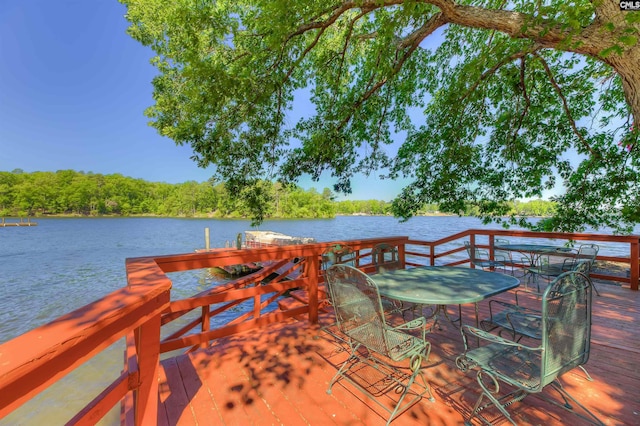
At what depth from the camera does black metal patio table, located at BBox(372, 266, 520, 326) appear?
7.02 ft

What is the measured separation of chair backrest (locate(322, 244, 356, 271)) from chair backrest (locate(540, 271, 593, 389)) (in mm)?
1873

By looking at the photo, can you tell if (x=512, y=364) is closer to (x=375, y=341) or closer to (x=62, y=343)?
(x=375, y=341)

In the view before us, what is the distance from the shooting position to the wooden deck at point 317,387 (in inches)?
72.6

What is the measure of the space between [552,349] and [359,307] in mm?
1141

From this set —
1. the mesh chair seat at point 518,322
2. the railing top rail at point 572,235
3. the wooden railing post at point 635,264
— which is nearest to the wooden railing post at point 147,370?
the mesh chair seat at point 518,322

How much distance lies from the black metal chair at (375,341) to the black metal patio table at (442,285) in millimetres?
251

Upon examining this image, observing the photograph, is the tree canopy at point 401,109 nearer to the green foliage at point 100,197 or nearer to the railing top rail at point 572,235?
the railing top rail at point 572,235

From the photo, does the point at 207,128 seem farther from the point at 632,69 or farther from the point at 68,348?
the point at 632,69

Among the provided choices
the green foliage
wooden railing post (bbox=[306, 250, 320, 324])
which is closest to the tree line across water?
the green foliage

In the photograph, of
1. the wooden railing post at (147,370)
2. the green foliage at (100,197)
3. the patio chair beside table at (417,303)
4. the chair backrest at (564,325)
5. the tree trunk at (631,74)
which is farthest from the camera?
the green foliage at (100,197)

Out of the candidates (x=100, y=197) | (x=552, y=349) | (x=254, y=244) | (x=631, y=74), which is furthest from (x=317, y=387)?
(x=100, y=197)

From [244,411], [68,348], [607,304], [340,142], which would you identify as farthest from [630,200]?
[68,348]

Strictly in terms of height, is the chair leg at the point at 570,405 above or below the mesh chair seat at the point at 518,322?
below

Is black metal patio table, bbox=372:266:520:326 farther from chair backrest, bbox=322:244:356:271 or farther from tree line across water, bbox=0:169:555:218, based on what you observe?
tree line across water, bbox=0:169:555:218
